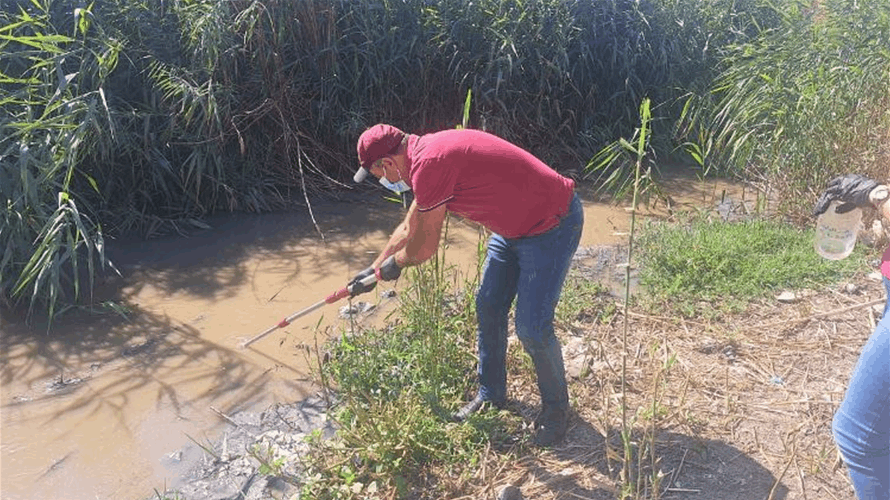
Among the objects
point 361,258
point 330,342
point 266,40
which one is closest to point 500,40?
point 266,40

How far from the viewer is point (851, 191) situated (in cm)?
211

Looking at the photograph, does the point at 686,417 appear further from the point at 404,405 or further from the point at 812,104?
the point at 812,104

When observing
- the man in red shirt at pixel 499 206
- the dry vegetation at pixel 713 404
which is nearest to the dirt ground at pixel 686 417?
the dry vegetation at pixel 713 404

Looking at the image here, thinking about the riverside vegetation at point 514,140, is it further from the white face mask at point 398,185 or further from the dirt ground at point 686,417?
the white face mask at point 398,185

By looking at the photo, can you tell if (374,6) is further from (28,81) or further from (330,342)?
(330,342)

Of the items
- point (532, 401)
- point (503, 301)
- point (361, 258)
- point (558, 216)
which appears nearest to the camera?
point (558, 216)

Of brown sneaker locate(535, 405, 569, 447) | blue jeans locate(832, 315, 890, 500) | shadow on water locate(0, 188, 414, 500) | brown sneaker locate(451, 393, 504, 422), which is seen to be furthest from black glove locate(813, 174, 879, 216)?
shadow on water locate(0, 188, 414, 500)

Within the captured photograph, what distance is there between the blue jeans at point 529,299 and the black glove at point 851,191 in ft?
2.74

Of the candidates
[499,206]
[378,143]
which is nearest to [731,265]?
[499,206]

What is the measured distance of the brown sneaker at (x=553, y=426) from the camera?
116 inches

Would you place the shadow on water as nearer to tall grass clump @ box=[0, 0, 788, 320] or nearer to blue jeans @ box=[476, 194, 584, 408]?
tall grass clump @ box=[0, 0, 788, 320]

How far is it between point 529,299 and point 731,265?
214 centimetres

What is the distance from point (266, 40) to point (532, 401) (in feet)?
11.7

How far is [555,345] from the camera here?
282cm
